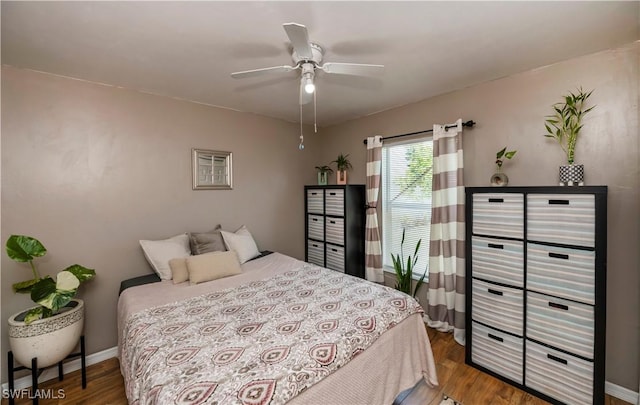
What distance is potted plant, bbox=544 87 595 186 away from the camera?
1.92m

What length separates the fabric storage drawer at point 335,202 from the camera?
11.1 feet

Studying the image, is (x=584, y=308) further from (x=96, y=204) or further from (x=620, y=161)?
(x=96, y=204)

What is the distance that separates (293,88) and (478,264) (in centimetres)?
233

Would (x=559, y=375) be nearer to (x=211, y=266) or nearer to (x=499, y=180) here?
(x=499, y=180)

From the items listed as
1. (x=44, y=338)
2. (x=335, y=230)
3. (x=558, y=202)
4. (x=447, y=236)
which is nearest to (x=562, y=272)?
(x=558, y=202)

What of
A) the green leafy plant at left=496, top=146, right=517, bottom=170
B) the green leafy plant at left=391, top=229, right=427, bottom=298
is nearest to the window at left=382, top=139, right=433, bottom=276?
the green leafy plant at left=391, top=229, right=427, bottom=298

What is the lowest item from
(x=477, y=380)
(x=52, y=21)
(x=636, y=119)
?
(x=477, y=380)

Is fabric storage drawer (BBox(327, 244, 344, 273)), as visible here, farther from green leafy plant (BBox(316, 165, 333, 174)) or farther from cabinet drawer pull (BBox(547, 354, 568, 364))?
cabinet drawer pull (BBox(547, 354, 568, 364))

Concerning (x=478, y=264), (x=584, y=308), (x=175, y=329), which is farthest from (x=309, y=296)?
(x=584, y=308)

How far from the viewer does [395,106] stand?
320 cm

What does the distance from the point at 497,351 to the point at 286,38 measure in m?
2.85

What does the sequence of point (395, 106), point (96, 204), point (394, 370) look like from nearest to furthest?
point (394, 370)
point (96, 204)
point (395, 106)

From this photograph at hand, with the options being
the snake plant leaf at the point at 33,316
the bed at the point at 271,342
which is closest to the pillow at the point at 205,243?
the bed at the point at 271,342

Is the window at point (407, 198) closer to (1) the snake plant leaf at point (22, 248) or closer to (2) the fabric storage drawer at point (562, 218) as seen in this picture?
(2) the fabric storage drawer at point (562, 218)
